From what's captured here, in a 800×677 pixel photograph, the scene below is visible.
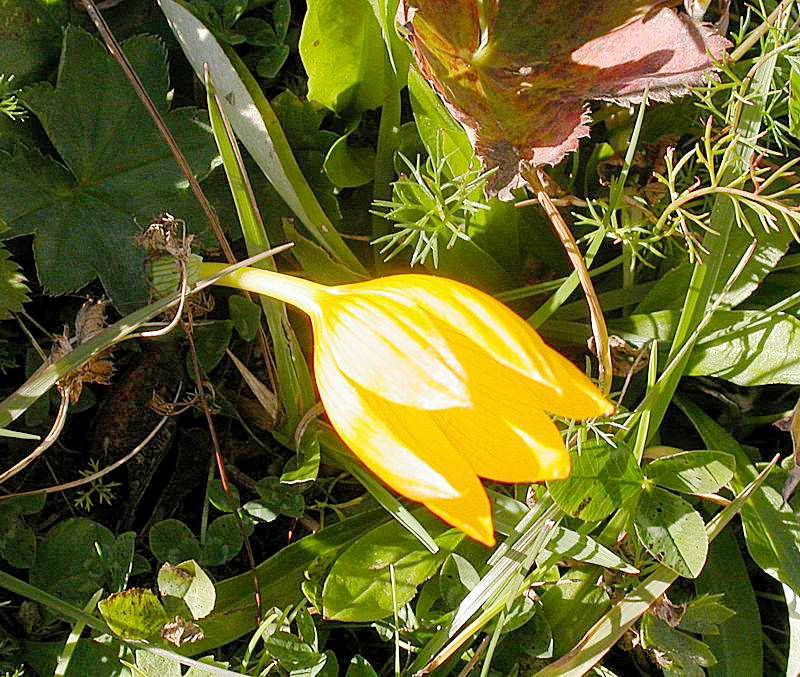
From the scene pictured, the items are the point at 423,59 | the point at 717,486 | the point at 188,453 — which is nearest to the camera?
the point at 423,59

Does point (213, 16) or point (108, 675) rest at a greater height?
point (213, 16)

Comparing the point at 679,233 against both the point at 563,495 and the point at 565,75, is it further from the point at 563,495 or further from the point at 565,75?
the point at 563,495

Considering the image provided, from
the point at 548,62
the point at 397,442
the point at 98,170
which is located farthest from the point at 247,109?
the point at 397,442

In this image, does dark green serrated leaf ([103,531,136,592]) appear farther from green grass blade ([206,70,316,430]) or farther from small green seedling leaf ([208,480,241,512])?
green grass blade ([206,70,316,430])

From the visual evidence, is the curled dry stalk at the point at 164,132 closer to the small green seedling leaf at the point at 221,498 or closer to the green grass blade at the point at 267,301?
the green grass blade at the point at 267,301

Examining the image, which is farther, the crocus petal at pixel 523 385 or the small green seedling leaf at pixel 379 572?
the small green seedling leaf at pixel 379 572

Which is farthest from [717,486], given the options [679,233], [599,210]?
[599,210]

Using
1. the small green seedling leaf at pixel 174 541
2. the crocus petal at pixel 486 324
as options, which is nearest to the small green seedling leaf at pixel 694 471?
the crocus petal at pixel 486 324
